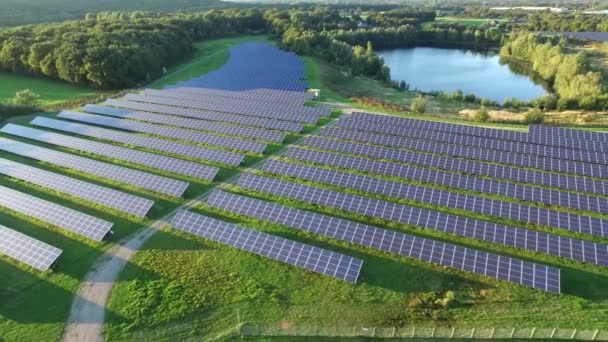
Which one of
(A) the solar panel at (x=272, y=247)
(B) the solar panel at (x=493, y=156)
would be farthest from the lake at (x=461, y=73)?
(A) the solar panel at (x=272, y=247)

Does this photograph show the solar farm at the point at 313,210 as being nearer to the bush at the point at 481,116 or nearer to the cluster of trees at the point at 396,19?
the bush at the point at 481,116

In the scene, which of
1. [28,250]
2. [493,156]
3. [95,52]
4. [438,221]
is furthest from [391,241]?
[95,52]

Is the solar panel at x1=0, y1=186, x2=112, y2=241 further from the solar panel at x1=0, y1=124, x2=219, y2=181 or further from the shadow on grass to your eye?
the solar panel at x1=0, y1=124, x2=219, y2=181

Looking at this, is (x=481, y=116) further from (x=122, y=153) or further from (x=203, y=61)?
(x=203, y=61)

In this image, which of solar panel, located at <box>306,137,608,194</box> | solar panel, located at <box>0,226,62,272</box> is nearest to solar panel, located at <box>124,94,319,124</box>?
solar panel, located at <box>306,137,608,194</box>

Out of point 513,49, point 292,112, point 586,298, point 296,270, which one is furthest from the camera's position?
point 513,49

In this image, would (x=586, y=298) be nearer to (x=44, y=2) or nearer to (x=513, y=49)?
(x=513, y=49)

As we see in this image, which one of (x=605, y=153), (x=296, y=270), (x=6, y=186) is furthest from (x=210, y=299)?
(x=605, y=153)
